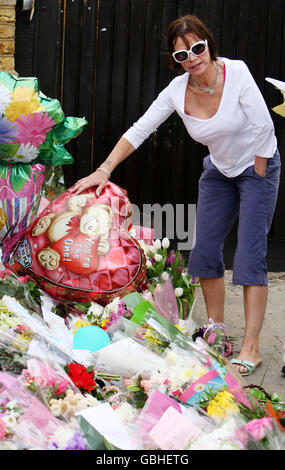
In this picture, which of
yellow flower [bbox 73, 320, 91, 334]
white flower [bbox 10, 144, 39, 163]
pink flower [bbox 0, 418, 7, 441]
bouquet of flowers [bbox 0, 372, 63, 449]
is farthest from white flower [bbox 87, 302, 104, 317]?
pink flower [bbox 0, 418, 7, 441]

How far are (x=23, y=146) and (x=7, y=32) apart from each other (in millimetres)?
1924

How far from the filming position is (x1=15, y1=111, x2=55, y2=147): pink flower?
2801mm

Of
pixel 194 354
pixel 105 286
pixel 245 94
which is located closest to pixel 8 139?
pixel 105 286

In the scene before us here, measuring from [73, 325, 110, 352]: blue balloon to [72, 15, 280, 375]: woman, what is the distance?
92cm

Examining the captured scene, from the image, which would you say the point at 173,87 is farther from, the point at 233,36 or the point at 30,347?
the point at 233,36

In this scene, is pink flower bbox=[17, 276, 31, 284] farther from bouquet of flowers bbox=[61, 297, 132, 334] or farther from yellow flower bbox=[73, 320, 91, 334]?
yellow flower bbox=[73, 320, 91, 334]

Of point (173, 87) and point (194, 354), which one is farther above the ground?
point (173, 87)

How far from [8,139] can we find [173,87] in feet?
2.79

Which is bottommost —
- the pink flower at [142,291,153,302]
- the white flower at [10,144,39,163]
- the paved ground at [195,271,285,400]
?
the paved ground at [195,271,285,400]

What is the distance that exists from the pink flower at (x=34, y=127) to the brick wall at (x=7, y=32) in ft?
5.56

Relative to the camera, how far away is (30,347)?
1919mm

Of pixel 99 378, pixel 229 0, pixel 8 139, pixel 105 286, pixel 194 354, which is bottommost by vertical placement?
pixel 105 286

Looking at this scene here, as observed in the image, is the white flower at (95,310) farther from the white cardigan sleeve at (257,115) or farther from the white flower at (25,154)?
the white cardigan sleeve at (257,115)

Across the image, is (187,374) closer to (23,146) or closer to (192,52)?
(23,146)
